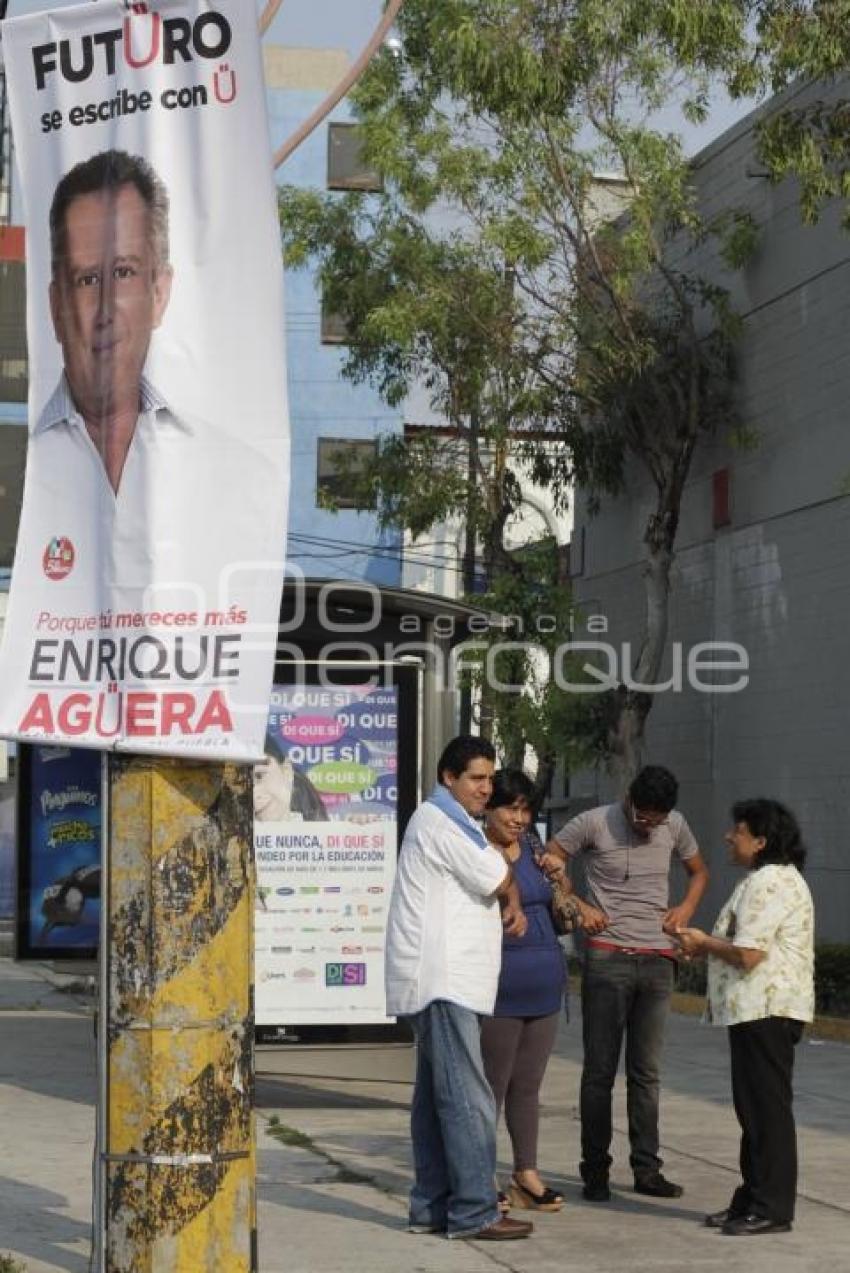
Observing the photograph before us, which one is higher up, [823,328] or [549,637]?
[823,328]

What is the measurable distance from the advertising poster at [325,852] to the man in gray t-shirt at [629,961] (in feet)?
11.3

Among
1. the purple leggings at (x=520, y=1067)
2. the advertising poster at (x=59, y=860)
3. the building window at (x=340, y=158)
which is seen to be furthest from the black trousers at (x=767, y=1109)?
the building window at (x=340, y=158)

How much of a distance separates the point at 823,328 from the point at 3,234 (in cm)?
2495

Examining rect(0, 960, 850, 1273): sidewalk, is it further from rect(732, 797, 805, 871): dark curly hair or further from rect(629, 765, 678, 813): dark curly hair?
rect(629, 765, 678, 813): dark curly hair

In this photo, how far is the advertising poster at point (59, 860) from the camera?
15594mm

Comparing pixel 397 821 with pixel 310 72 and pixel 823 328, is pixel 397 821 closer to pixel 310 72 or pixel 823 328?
pixel 823 328

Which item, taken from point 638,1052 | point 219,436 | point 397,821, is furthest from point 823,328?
point 219,436

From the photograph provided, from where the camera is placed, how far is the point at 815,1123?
1338 cm

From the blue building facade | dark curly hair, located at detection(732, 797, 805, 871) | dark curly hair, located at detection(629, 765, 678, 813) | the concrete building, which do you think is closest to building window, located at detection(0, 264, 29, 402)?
the blue building facade

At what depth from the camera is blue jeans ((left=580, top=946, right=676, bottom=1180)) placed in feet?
33.7

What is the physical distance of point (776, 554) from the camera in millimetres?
24641

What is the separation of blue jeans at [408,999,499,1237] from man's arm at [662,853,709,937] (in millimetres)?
1253

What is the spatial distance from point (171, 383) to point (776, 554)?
731 inches

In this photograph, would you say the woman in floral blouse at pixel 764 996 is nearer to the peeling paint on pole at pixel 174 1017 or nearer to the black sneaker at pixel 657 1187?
the black sneaker at pixel 657 1187
